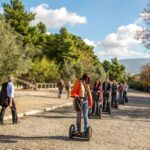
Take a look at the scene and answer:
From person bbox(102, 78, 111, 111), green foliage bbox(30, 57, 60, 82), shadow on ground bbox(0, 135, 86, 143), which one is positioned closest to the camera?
shadow on ground bbox(0, 135, 86, 143)

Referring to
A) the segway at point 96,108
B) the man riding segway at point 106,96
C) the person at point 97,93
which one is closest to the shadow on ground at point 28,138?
the segway at point 96,108

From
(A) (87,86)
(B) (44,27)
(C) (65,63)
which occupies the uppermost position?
(B) (44,27)

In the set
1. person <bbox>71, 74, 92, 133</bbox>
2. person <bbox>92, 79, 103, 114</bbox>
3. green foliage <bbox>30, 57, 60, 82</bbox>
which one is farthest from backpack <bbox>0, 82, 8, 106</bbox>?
green foliage <bbox>30, 57, 60, 82</bbox>

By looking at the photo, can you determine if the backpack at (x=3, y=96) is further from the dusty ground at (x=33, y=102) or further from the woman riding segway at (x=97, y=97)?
the woman riding segway at (x=97, y=97)

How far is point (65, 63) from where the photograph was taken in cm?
7425

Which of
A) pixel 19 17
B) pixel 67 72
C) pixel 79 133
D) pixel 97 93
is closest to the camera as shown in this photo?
pixel 79 133

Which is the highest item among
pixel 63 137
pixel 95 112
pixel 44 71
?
pixel 44 71

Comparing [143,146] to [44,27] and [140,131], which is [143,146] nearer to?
[140,131]

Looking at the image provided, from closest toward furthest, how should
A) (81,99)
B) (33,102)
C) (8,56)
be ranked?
(81,99) < (8,56) < (33,102)

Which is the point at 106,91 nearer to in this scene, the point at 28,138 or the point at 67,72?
the point at 28,138

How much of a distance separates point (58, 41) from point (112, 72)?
→ 78895mm

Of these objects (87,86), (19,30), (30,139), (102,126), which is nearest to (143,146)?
(87,86)

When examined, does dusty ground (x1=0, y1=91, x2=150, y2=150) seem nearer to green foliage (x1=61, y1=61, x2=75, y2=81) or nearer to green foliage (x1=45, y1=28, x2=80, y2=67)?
green foliage (x1=61, y1=61, x2=75, y2=81)

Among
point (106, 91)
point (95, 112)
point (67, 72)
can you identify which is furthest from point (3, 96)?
point (67, 72)
